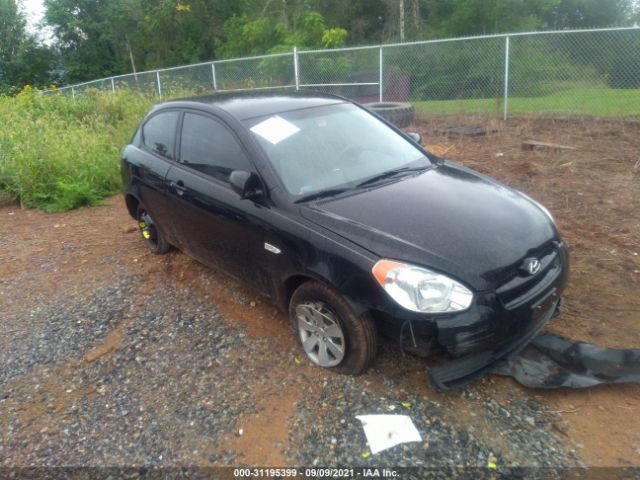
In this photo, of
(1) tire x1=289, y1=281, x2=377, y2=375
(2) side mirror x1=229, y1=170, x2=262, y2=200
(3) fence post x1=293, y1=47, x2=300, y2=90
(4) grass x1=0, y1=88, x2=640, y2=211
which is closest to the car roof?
(2) side mirror x1=229, y1=170, x2=262, y2=200

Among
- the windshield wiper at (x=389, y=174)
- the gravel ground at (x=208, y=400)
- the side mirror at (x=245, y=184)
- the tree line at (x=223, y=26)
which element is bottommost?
the gravel ground at (x=208, y=400)

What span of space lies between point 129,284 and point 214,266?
1.14 m

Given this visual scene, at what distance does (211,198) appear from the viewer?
3.60 meters

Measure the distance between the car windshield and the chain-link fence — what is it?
6.69 metres

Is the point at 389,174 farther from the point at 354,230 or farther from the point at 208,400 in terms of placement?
the point at 208,400

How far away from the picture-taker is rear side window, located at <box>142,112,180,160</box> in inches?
166

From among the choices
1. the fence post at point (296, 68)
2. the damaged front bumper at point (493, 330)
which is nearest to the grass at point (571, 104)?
the fence post at point (296, 68)

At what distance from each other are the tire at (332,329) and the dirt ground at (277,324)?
0.40 ft

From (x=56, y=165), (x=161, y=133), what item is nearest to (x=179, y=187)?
(x=161, y=133)

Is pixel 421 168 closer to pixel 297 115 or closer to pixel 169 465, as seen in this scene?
pixel 297 115

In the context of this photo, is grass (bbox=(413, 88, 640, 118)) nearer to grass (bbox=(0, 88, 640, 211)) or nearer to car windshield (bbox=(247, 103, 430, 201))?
grass (bbox=(0, 88, 640, 211))

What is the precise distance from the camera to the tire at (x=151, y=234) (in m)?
4.92

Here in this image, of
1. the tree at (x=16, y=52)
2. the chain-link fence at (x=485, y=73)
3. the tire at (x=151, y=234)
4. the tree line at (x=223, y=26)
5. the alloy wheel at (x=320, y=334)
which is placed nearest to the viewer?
the alloy wheel at (x=320, y=334)

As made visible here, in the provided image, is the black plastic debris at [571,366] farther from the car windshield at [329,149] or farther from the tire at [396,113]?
the tire at [396,113]
